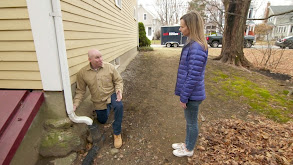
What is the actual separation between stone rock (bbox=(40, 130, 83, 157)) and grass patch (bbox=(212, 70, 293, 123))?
3.85 m

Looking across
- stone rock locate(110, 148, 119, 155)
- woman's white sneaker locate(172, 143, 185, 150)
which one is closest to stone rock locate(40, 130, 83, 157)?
stone rock locate(110, 148, 119, 155)

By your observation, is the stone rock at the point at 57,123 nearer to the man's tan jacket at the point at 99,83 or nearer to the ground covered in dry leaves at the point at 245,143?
the man's tan jacket at the point at 99,83

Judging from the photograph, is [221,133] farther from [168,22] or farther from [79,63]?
[168,22]

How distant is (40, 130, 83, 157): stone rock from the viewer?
7.53 feet

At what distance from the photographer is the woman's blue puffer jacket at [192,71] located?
5.80 ft

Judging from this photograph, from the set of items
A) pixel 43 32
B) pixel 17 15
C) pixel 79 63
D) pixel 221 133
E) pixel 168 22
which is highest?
pixel 168 22

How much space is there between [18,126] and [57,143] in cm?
58

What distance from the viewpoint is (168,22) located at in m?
41.7

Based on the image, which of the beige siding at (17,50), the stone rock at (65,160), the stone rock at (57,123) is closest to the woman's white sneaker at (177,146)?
the stone rock at (65,160)

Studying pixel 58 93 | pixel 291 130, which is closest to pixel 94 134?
pixel 58 93

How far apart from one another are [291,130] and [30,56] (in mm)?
4299

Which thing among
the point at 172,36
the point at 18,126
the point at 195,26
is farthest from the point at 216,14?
the point at 18,126

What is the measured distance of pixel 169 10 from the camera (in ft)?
133

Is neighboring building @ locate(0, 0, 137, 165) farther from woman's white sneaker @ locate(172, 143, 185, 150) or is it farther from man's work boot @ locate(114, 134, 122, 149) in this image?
woman's white sneaker @ locate(172, 143, 185, 150)
